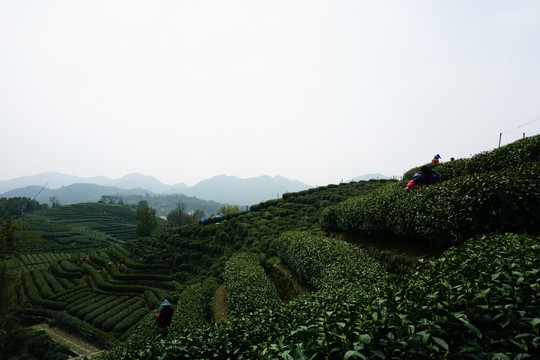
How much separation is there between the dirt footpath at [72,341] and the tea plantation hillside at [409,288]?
19281mm

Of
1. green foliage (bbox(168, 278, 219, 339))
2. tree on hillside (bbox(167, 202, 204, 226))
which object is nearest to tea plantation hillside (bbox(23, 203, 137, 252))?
tree on hillside (bbox(167, 202, 204, 226))

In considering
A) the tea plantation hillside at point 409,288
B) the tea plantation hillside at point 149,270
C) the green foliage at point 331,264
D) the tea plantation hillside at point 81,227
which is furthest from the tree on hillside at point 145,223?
the green foliage at point 331,264

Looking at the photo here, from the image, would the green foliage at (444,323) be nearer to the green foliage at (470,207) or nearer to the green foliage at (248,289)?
the green foliage at (470,207)

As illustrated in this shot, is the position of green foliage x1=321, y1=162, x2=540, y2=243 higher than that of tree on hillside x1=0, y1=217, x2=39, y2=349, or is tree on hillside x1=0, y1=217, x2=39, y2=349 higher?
Result: green foliage x1=321, y1=162, x2=540, y2=243

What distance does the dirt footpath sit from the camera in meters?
29.3

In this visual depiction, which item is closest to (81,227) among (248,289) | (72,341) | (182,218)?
(182,218)

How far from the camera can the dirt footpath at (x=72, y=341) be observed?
29281 mm

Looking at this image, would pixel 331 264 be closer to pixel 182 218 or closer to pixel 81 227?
pixel 182 218

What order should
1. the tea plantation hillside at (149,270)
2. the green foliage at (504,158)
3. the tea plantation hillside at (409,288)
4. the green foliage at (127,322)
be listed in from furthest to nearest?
the green foliage at (127,322) → the tea plantation hillside at (149,270) → the green foliage at (504,158) → the tea plantation hillside at (409,288)

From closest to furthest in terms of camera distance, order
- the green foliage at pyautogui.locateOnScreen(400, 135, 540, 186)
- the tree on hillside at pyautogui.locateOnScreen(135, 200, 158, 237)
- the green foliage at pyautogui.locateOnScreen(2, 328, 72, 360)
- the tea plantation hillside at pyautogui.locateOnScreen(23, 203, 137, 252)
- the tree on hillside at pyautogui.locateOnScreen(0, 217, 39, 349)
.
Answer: the green foliage at pyautogui.locateOnScreen(400, 135, 540, 186) < the tree on hillside at pyautogui.locateOnScreen(0, 217, 39, 349) < the green foliage at pyautogui.locateOnScreen(2, 328, 72, 360) < the tree on hillside at pyautogui.locateOnScreen(135, 200, 158, 237) < the tea plantation hillside at pyautogui.locateOnScreen(23, 203, 137, 252)

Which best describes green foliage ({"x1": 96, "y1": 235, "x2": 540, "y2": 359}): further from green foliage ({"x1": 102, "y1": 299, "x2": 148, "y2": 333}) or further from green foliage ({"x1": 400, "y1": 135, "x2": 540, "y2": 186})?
green foliage ({"x1": 102, "y1": 299, "x2": 148, "y2": 333})

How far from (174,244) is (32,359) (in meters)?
19.6

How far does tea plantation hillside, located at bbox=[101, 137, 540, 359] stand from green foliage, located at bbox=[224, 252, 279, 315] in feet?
0.28

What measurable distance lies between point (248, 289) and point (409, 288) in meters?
10.4
